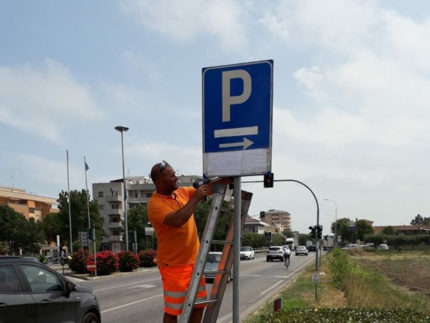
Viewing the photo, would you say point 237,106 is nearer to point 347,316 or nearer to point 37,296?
point 347,316

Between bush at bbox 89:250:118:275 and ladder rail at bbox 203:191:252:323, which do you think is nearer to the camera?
ladder rail at bbox 203:191:252:323

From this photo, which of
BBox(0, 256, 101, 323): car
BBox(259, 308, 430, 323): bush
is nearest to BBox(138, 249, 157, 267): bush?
BBox(0, 256, 101, 323): car

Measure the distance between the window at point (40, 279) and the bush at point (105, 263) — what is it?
71.8 ft

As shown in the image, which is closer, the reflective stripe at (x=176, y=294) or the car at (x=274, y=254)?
the reflective stripe at (x=176, y=294)

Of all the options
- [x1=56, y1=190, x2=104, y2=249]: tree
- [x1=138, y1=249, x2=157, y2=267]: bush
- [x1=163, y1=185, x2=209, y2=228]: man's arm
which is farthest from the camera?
[x1=56, y1=190, x2=104, y2=249]: tree

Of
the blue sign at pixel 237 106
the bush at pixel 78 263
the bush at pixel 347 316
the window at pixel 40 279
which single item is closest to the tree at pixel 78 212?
the bush at pixel 78 263

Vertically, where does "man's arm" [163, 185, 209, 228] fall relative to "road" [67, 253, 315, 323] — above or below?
above

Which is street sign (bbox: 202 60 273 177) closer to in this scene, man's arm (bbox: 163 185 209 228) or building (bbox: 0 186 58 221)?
man's arm (bbox: 163 185 209 228)

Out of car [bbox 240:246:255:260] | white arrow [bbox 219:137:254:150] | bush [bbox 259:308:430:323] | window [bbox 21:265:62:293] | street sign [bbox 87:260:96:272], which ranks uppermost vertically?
white arrow [bbox 219:137:254:150]

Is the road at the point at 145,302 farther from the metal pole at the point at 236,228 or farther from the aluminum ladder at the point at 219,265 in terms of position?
the metal pole at the point at 236,228

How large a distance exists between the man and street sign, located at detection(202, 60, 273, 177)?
16 centimetres

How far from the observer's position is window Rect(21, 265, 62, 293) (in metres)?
6.77

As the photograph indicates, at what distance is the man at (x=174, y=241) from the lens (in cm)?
293

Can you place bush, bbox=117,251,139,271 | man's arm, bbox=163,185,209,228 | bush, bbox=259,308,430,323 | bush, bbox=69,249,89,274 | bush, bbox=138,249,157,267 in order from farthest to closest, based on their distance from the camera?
bush, bbox=138,249,157,267 < bush, bbox=117,251,139,271 < bush, bbox=69,249,89,274 < bush, bbox=259,308,430,323 < man's arm, bbox=163,185,209,228
